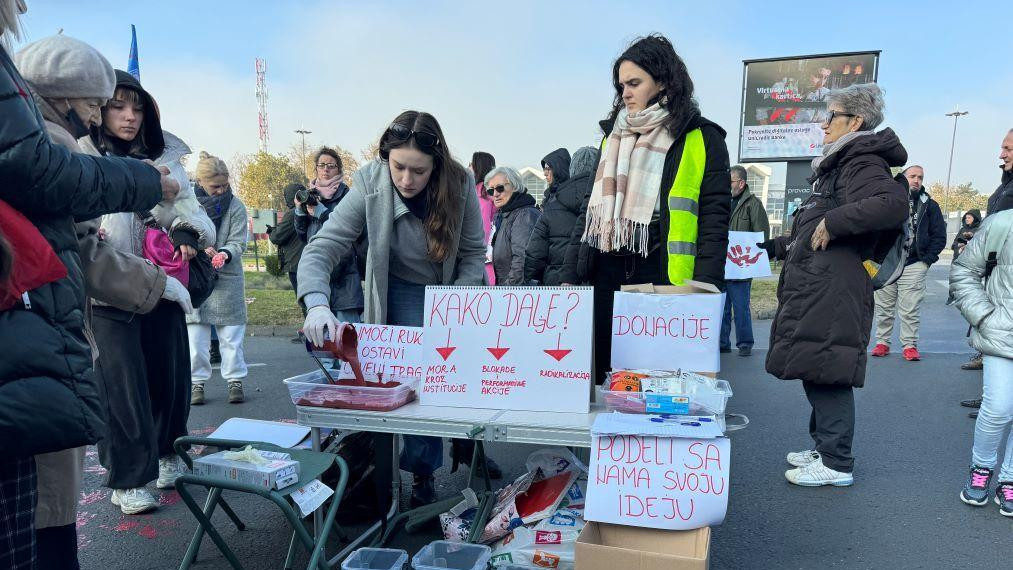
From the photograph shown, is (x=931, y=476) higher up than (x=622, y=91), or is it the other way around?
(x=622, y=91)

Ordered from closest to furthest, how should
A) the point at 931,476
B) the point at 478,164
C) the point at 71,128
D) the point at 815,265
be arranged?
the point at 71,128, the point at 815,265, the point at 931,476, the point at 478,164

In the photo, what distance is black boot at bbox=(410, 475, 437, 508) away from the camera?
314 cm

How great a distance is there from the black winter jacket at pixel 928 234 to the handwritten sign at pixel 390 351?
6635 mm

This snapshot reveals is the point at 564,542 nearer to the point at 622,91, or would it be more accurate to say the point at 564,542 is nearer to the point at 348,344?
the point at 348,344

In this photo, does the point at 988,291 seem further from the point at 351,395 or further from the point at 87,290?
the point at 87,290

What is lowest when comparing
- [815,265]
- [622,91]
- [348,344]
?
[348,344]

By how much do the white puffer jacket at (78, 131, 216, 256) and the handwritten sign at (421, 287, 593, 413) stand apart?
1.49 metres

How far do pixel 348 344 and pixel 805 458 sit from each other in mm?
2991

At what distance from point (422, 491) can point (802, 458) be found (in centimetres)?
236

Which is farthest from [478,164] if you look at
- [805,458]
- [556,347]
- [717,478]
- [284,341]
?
[717,478]

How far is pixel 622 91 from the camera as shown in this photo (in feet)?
9.95

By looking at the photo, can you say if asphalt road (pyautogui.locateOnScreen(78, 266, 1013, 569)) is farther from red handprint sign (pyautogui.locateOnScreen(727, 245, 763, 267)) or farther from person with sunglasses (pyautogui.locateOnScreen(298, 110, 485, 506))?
red handprint sign (pyautogui.locateOnScreen(727, 245, 763, 267))

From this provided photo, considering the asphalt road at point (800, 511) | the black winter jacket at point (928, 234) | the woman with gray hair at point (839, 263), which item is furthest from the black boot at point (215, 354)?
the black winter jacket at point (928, 234)

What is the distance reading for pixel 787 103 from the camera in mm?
18219
